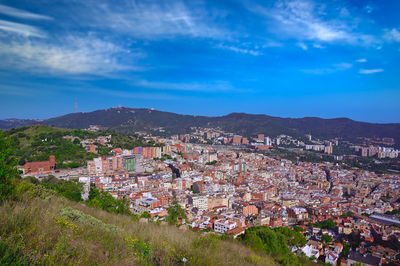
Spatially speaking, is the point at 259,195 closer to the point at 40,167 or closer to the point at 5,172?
the point at 40,167

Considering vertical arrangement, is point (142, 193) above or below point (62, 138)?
below

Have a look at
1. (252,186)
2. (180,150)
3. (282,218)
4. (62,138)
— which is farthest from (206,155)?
(282,218)

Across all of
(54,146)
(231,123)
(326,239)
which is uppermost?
(231,123)

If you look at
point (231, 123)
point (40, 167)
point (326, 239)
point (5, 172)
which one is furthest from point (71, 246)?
point (231, 123)

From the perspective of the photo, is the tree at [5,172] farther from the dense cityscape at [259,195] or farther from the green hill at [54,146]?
the green hill at [54,146]

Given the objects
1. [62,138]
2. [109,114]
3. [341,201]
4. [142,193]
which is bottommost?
[341,201]

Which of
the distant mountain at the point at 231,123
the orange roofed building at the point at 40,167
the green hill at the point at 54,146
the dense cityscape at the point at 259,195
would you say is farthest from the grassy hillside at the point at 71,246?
the distant mountain at the point at 231,123

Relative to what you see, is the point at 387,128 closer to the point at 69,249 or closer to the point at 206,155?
the point at 206,155
